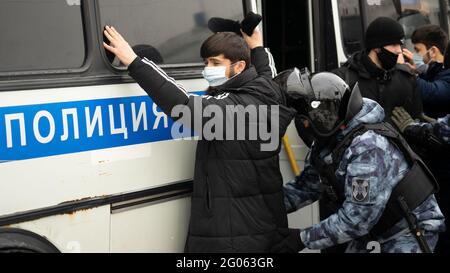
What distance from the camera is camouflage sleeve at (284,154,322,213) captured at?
12.2ft

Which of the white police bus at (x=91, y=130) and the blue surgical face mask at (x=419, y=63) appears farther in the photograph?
the blue surgical face mask at (x=419, y=63)

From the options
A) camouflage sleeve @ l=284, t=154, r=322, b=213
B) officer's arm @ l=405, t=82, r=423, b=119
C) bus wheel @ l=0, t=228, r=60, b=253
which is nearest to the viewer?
bus wheel @ l=0, t=228, r=60, b=253

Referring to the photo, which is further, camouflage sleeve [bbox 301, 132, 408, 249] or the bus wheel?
camouflage sleeve [bbox 301, 132, 408, 249]

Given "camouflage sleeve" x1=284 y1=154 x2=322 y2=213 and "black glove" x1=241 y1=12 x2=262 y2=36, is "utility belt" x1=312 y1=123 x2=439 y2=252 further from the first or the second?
"black glove" x1=241 y1=12 x2=262 y2=36

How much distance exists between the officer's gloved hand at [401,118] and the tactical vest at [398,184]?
1023mm

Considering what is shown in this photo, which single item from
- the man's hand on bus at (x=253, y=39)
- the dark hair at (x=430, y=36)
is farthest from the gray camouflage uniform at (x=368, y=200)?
the dark hair at (x=430, y=36)

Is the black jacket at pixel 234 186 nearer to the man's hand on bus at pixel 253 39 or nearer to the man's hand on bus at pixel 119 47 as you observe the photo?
the man's hand on bus at pixel 119 47

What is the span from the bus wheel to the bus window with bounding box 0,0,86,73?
726 mm

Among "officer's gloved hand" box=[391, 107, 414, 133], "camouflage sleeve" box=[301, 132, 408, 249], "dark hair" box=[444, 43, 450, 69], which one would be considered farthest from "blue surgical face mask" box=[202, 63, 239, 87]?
"dark hair" box=[444, 43, 450, 69]

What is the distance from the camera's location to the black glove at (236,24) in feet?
12.3

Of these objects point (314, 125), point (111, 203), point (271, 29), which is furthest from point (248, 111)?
point (271, 29)

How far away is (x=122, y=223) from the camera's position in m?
3.27

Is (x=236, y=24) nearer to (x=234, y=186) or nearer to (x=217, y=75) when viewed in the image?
(x=217, y=75)
